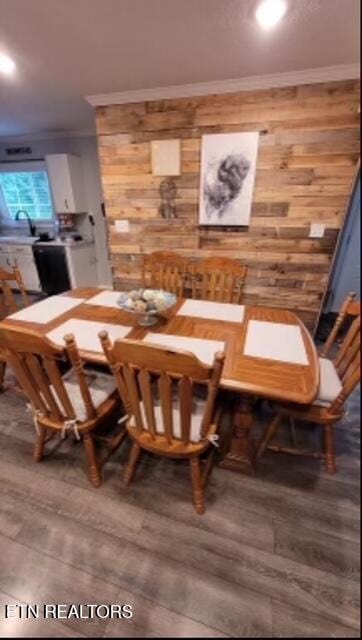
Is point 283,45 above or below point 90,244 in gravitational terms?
above

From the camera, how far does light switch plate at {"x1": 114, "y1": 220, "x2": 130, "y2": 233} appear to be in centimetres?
285

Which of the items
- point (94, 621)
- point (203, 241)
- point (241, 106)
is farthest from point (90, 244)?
point (94, 621)

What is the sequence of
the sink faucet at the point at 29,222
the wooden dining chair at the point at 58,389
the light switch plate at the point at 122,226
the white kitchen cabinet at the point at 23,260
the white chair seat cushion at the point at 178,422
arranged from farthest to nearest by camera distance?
the sink faucet at the point at 29,222
the white kitchen cabinet at the point at 23,260
the light switch plate at the point at 122,226
the white chair seat cushion at the point at 178,422
the wooden dining chair at the point at 58,389

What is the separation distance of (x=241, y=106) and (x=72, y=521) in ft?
9.75

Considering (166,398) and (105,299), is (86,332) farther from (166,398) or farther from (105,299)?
(166,398)

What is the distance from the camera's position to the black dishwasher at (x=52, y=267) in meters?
4.04

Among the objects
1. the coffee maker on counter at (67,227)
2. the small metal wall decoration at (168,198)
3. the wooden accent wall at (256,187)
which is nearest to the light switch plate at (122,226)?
the wooden accent wall at (256,187)

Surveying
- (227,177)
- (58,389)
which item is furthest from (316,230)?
(58,389)

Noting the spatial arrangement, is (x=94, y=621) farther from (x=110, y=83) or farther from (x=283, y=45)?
(x=110, y=83)

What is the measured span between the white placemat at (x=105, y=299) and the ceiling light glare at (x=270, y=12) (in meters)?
1.74

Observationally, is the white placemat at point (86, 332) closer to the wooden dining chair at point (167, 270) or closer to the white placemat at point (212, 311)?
the white placemat at point (212, 311)

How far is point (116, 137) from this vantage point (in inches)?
101

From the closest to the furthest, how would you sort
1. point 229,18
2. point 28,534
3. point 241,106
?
point 28,534
point 229,18
point 241,106

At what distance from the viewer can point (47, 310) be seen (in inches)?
71.9
